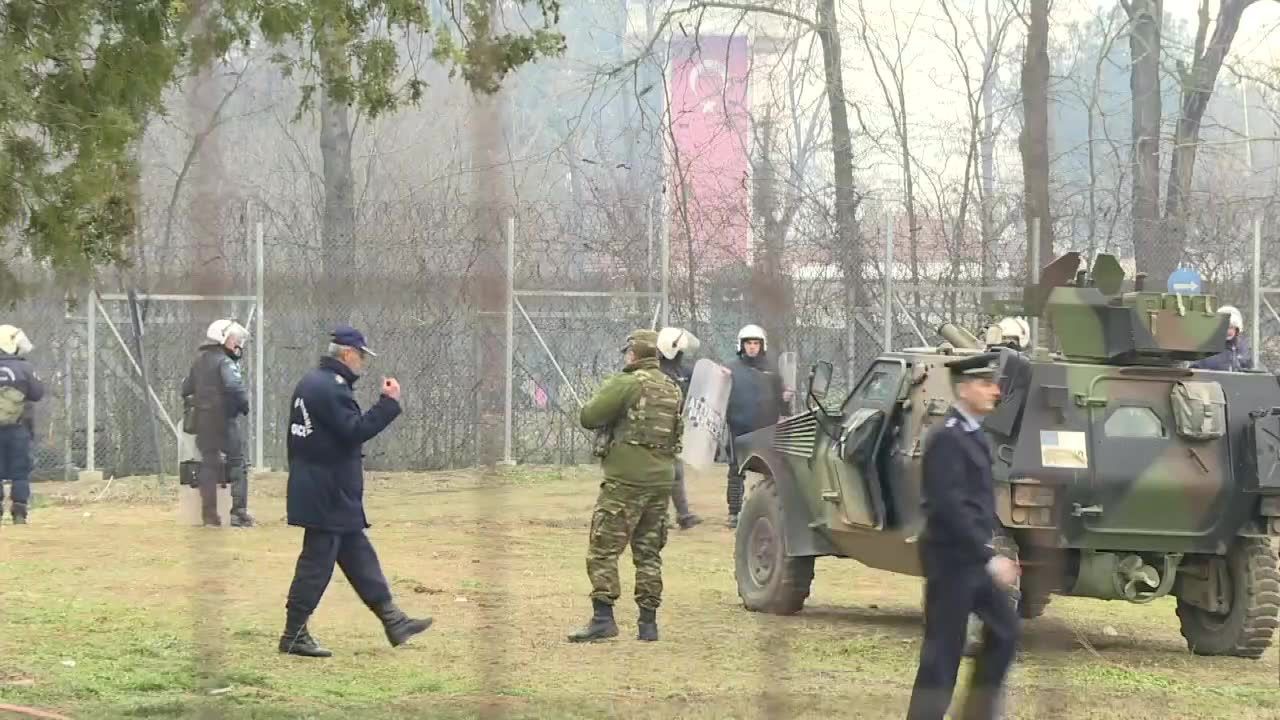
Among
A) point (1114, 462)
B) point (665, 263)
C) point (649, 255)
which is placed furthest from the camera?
point (649, 255)

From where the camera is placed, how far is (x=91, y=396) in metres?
19.4

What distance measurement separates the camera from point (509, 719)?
8.25 metres

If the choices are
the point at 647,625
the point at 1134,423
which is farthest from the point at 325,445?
the point at 1134,423

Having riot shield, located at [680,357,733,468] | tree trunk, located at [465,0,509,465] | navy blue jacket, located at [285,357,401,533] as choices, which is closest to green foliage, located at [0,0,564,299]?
navy blue jacket, located at [285,357,401,533]

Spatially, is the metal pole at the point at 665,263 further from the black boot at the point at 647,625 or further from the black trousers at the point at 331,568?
the black trousers at the point at 331,568

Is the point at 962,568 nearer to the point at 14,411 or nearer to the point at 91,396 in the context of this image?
the point at 14,411

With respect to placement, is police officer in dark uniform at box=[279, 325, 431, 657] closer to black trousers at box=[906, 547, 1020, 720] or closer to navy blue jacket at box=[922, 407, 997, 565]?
navy blue jacket at box=[922, 407, 997, 565]

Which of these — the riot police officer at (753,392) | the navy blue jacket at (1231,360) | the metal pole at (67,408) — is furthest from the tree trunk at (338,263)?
the navy blue jacket at (1231,360)

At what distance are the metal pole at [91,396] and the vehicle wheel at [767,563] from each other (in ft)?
30.7

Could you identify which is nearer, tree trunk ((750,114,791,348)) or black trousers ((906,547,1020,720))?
black trousers ((906,547,1020,720))

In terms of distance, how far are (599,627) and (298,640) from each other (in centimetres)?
169

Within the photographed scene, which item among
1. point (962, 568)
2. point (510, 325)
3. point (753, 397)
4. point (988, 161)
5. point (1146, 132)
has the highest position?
point (1146, 132)

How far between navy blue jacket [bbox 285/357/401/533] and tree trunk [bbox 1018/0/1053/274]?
1261 centimetres

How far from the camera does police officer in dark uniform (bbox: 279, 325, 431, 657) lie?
9602 mm
